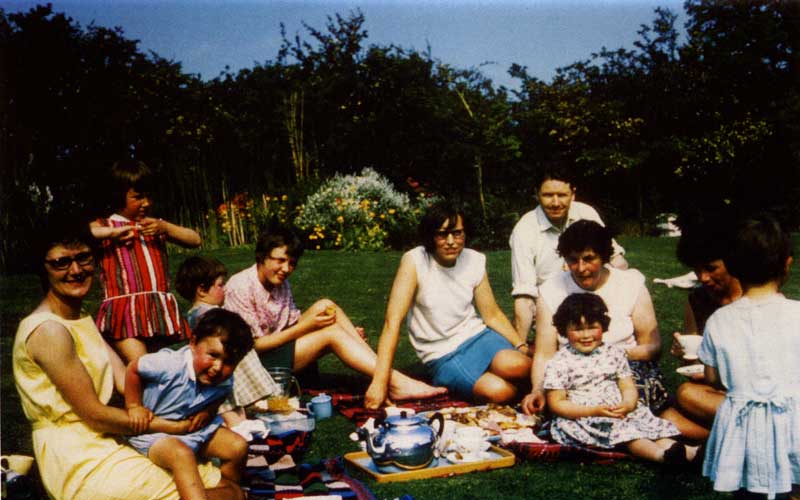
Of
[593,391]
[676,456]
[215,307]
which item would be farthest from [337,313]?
[676,456]

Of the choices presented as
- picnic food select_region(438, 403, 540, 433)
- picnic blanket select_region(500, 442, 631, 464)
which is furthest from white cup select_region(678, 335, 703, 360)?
picnic food select_region(438, 403, 540, 433)

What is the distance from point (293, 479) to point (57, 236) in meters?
1.60

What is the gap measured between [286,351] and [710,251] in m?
2.84

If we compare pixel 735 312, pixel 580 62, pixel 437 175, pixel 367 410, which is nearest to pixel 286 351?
pixel 367 410

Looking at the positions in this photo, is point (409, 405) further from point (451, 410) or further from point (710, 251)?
point (710, 251)

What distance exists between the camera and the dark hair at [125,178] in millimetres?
4438

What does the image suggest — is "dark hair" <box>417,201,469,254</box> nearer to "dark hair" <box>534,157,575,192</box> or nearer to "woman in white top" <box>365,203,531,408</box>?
"woman in white top" <box>365,203,531,408</box>

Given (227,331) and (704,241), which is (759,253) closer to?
(704,241)

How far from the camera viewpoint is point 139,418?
3082 millimetres

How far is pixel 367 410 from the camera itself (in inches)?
189

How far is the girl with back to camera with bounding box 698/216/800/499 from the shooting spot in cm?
275

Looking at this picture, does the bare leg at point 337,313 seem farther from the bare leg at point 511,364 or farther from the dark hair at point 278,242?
the bare leg at point 511,364

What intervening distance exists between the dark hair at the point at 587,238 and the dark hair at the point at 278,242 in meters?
1.76

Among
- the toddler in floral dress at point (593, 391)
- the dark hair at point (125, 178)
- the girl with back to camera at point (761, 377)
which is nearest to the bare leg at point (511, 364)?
the toddler in floral dress at point (593, 391)
